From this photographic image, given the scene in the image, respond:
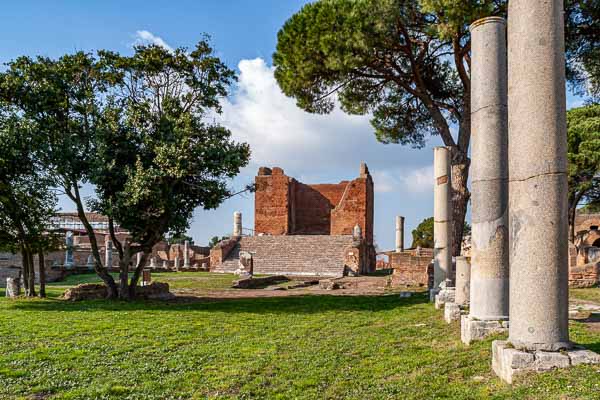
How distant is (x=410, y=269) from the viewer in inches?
632

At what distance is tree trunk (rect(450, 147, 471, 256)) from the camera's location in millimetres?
12867

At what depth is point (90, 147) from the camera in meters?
11.1

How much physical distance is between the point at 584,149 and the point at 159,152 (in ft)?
67.2

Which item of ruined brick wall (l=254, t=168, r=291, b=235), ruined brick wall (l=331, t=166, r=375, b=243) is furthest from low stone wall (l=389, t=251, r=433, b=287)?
ruined brick wall (l=254, t=168, r=291, b=235)

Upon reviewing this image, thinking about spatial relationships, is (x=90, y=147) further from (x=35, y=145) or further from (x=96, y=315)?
(x=96, y=315)

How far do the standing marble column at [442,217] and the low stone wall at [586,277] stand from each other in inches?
190

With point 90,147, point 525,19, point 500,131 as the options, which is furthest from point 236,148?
point 525,19

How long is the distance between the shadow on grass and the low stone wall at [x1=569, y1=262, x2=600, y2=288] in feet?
15.3

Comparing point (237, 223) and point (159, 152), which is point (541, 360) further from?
point (237, 223)

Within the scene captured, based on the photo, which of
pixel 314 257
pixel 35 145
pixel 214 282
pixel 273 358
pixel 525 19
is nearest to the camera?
pixel 525 19

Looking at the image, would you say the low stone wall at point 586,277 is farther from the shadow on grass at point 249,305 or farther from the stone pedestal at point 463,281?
the stone pedestal at point 463,281

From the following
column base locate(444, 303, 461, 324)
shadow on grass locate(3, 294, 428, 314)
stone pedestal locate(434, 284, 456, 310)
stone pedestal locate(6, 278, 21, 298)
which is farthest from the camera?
stone pedestal locate(6, 278, 21, 298)

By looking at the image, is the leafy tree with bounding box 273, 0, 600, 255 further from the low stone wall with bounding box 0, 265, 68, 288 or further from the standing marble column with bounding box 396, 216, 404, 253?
the standing marble column with bounding box 396, 216, 404, 253

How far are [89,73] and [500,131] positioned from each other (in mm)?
9111
